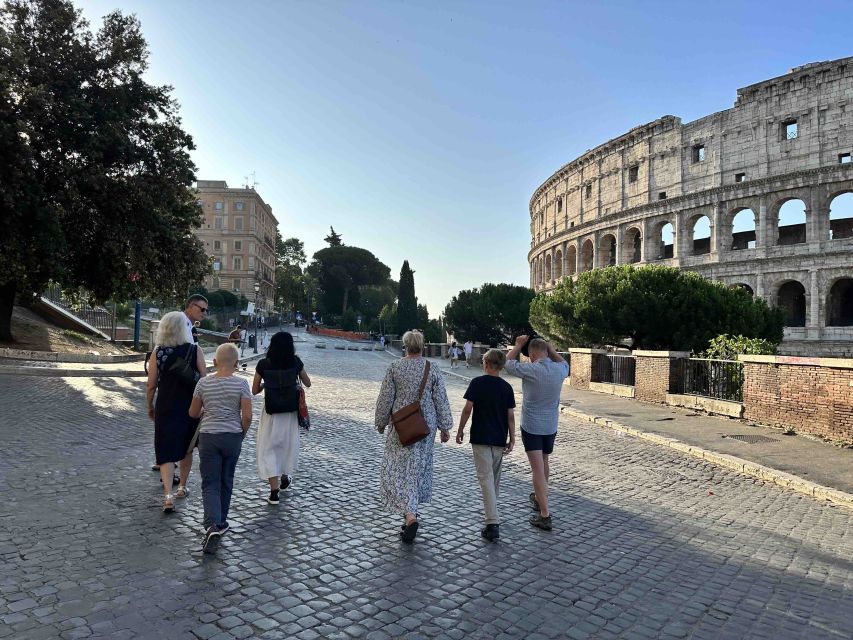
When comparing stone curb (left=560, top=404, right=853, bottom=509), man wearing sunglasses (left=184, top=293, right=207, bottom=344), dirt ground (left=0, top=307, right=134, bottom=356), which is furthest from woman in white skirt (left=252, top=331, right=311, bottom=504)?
dirt ground (left=0, top=307, right=134, bottom=356)

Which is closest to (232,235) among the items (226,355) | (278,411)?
(278,411)

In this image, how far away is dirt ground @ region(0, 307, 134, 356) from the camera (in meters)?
20.8

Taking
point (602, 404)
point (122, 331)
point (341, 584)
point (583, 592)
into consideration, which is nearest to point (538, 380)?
point (583, 592)

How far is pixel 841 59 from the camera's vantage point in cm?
3609

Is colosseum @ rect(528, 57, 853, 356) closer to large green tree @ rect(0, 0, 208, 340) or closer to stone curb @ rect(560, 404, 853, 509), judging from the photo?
stone curb @ rect(560, 404, 853, 509)

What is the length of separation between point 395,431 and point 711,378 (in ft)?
37.8

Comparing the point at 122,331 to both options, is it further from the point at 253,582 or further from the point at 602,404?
the point at 253,582

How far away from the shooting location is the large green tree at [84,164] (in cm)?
1689

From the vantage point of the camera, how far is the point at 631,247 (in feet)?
160

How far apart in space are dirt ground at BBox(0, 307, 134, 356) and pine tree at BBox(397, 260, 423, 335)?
4834 cm

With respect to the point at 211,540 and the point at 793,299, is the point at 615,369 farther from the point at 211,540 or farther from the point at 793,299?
the point at 793,299

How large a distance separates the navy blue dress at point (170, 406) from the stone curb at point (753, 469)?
7294 mm

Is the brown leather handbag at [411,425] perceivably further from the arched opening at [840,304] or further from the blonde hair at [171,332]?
the arched opening at [840,304]

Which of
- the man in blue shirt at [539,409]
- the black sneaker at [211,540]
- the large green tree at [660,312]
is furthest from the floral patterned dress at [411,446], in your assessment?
the large green tree at [660,312]
